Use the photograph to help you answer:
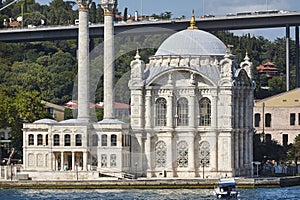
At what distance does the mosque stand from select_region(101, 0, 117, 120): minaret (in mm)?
163

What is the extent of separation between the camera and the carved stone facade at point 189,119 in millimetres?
89562

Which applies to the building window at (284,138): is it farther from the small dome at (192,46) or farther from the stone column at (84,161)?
the stone column at (84,161)

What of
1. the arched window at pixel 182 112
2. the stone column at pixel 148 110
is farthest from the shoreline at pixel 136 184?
the arched window at pixel 182 112

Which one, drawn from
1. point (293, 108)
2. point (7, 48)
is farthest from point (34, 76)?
point (293, 108)

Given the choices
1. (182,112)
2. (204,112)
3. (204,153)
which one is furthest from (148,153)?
(204,112)

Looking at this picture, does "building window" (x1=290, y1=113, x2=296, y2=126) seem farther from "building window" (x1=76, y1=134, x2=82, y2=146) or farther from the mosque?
"building window" (x1=76, y1=134, x2=82, y2=146)

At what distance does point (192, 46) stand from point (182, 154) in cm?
787

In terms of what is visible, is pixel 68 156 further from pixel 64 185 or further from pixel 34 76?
pixel 34 76

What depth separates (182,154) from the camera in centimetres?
9012

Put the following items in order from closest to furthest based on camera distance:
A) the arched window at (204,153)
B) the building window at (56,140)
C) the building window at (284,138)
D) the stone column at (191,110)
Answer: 1. the building window at (56,140)
2. the stone column at (191,110)
3. the arched window at (204,153)
4. the building window at (284,138)

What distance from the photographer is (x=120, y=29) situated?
139750 mm

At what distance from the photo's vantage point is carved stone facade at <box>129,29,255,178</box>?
89562 millimetres

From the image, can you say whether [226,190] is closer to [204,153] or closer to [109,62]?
[204,153]

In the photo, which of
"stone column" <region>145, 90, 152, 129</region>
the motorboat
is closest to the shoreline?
the motorboat
